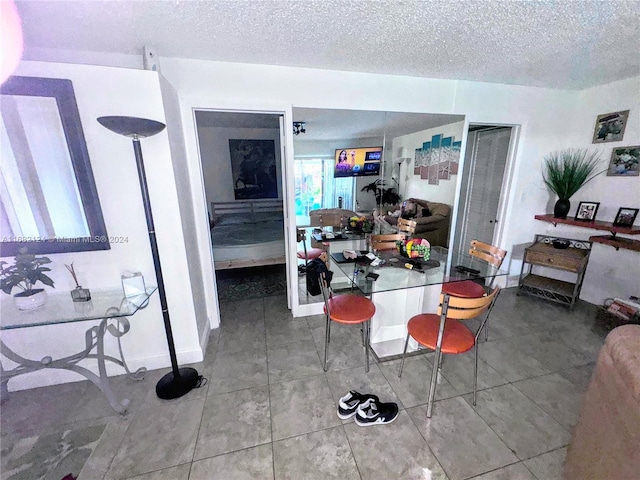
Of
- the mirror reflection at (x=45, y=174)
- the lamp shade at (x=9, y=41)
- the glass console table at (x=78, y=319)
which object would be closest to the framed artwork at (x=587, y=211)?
the glass console table at (x=78, y=319)

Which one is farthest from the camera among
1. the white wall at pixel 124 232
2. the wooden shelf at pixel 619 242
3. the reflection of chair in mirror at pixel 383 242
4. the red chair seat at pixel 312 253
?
the red chair seat at pixel 312 253

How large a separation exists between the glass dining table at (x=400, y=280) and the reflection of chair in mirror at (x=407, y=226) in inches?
21.6

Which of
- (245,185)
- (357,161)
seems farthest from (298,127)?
(245,185)

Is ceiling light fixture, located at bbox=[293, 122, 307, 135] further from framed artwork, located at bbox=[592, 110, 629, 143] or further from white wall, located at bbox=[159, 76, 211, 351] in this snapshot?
framed artwork, located at bbox=[592, 110, 629, 143]

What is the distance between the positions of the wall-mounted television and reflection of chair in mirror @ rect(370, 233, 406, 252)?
0.92 m

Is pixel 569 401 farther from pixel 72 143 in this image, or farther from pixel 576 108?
pixel 72 143

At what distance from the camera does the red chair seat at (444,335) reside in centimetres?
153

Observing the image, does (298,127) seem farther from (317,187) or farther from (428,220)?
(428,220)

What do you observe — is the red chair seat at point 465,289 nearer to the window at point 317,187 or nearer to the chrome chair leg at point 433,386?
the chrome chair leg at point 433,386

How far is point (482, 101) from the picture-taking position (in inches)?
105

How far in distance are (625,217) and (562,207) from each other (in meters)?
0.48

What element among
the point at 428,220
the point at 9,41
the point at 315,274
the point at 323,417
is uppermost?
the point at 9,41

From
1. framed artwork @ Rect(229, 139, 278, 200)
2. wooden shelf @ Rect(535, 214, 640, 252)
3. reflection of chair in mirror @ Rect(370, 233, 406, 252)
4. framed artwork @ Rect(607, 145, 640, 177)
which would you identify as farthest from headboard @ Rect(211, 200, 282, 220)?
framed artwork @ Rect(607, 145, 640, 177)

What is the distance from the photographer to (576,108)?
9.61 ft
